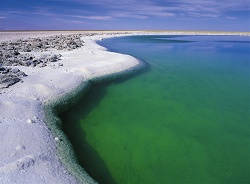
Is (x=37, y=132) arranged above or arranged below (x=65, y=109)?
above

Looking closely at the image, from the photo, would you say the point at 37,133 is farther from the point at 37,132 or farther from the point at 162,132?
the point at 162,132

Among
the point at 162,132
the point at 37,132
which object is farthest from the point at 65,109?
the point at 162,132

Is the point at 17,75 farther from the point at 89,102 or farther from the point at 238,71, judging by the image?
the point at 238,71

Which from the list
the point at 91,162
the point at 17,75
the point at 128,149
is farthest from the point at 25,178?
the point at 17,75

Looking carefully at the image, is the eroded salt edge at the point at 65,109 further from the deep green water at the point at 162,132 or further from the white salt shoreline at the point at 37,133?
the deep green water at the point at 162,132

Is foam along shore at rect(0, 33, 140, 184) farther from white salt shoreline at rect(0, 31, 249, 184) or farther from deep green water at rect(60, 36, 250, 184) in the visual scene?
deep green water at rect(60, 36, 250, 184)

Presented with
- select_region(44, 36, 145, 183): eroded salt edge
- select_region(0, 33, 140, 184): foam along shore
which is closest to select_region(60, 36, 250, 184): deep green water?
select_region(44, 36, 145, 183): eroded salt edge
